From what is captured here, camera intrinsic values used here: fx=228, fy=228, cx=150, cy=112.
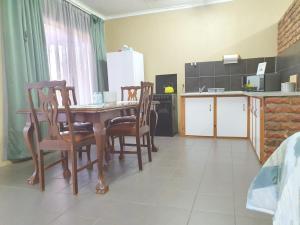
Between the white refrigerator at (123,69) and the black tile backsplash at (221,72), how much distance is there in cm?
100

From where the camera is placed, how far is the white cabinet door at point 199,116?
4074 mm

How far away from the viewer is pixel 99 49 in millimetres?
4715

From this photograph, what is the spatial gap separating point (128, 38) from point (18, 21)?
2.40 m

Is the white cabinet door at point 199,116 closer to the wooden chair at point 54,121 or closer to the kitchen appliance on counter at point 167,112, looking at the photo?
the kitchen appliance on counter at point 167,112

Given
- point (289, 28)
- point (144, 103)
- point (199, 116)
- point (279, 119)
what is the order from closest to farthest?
point (279, 119) < point (144, 103) < point (289, 28) < point (199, 116)

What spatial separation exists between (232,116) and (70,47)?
9.95 feet

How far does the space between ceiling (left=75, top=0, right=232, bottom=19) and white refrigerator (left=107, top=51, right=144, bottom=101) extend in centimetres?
89

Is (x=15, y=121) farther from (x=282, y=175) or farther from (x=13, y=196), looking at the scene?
(x=282, y=175)

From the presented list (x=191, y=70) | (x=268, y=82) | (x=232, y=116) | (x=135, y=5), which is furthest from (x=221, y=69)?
(x=135, y=5)

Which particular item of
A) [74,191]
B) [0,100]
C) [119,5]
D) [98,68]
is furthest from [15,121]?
[119,5]

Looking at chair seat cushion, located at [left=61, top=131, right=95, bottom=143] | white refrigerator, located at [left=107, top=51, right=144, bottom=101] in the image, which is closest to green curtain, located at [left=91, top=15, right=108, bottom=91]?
white refrigerator, located at [left=107, top=51, right=144, bottom=101]

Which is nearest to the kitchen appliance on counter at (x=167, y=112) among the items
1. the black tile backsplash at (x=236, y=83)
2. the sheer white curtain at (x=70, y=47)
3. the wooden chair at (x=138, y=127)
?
the black tile backsplash at (x=236, y=83)

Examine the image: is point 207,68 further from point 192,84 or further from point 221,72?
point 192,84

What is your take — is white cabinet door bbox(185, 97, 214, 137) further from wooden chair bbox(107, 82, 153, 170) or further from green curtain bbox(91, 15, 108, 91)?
green curtain bbox(91, 15, 108, 91)
